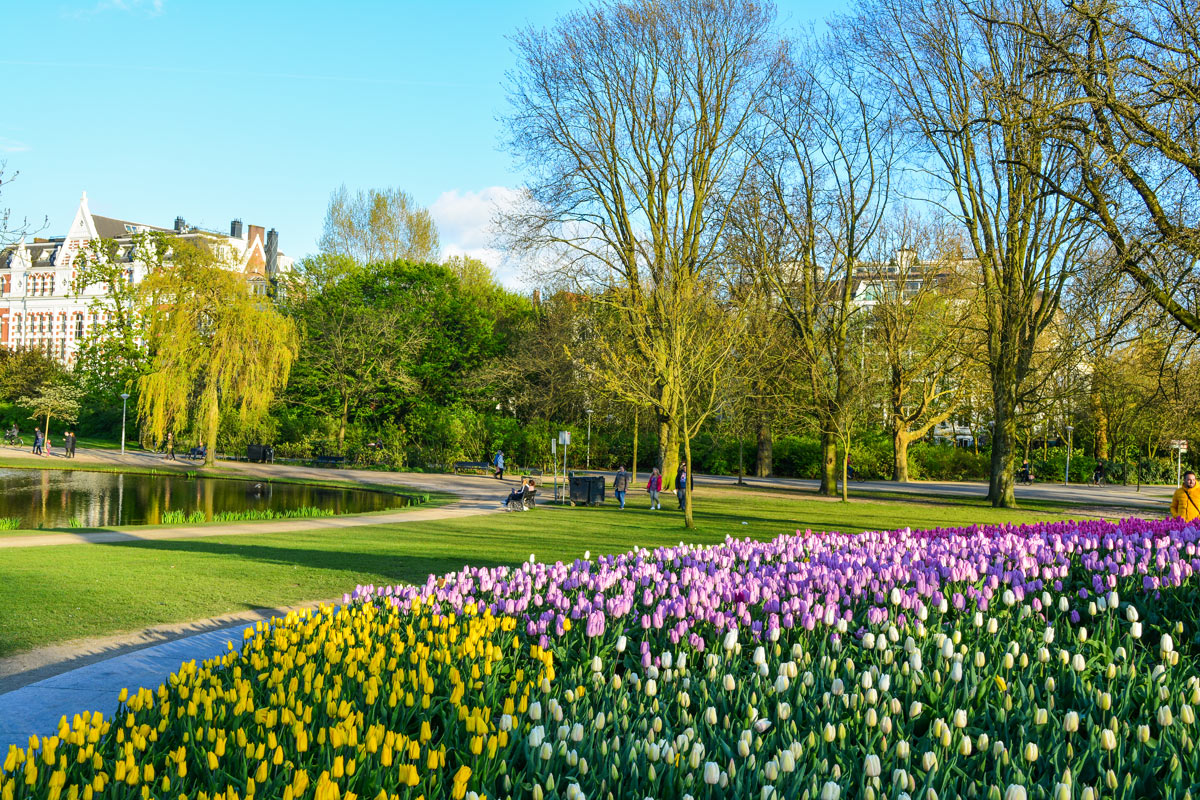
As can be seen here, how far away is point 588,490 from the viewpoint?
26.2m

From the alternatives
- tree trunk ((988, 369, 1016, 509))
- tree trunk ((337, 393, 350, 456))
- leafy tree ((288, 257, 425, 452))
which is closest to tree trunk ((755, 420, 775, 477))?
tree trunk ((988, 369, 1016, 509))

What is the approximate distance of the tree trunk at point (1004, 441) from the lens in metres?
26.4

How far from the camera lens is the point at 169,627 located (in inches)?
328

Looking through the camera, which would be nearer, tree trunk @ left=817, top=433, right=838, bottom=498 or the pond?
the pond

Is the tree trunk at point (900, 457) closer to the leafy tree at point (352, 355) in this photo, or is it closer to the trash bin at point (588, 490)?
the trash bin at point (588, 490)

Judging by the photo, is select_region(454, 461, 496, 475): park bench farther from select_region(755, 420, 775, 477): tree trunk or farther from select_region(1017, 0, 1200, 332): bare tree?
select_region(1017, 0, 1200, 332): bare tree

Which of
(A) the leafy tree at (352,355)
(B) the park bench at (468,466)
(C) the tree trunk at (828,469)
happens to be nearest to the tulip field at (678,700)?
(C) the tree trunk at (828,469)

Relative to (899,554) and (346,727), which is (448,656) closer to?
(346,727)

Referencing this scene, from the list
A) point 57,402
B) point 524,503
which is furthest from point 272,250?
point 524,503

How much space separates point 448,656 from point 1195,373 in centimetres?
3147

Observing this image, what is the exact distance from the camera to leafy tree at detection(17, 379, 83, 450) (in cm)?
5410

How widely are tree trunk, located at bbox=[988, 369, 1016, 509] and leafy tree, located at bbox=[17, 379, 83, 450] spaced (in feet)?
168

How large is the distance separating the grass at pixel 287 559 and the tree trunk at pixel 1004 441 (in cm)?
381

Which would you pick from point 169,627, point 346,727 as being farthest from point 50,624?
point 346,727
